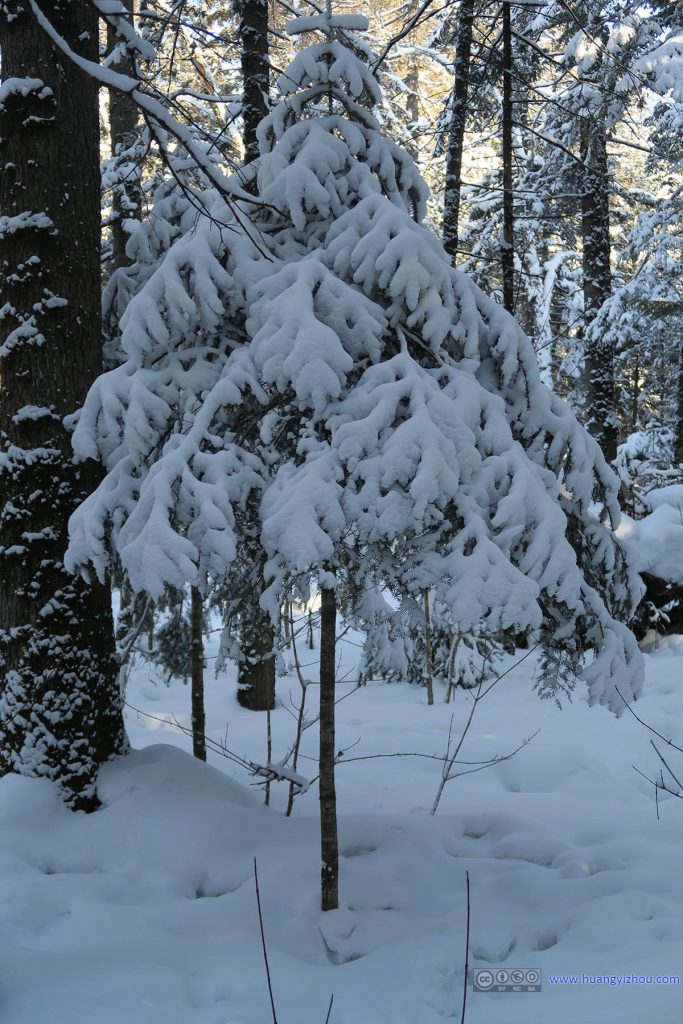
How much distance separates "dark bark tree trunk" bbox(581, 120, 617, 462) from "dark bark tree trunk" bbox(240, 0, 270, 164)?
670 cm

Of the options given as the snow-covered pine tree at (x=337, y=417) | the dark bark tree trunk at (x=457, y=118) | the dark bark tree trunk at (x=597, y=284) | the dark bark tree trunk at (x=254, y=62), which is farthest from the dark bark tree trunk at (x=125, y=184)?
the dark bark tree trunk at (x=597, y=284)

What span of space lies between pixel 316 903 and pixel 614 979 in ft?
5.15

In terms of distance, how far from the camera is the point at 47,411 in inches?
189

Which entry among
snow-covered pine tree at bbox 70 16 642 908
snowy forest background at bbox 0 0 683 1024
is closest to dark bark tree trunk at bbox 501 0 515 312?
snowy forest background at bbox 0 0 683 1024

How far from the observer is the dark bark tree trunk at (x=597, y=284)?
12.8 meters

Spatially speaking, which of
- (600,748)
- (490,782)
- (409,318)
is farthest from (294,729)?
(409,318)

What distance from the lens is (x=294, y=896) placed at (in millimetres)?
4160

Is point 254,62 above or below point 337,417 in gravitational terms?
above

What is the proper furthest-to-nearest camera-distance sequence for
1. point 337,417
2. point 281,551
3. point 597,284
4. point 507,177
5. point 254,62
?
point 597,284
point 507,177
point 254,62
point 337,417
point 281,551

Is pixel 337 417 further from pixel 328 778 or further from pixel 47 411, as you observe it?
pixel 47 411

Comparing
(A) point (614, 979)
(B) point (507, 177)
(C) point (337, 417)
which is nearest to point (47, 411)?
(C) point (337, 417)

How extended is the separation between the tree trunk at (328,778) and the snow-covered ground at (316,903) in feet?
0.50

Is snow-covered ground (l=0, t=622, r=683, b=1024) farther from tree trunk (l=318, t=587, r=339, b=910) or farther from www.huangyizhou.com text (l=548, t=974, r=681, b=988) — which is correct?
tree trunk (l=318, t=587, r=339, b=910)

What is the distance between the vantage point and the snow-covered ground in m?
3.30
